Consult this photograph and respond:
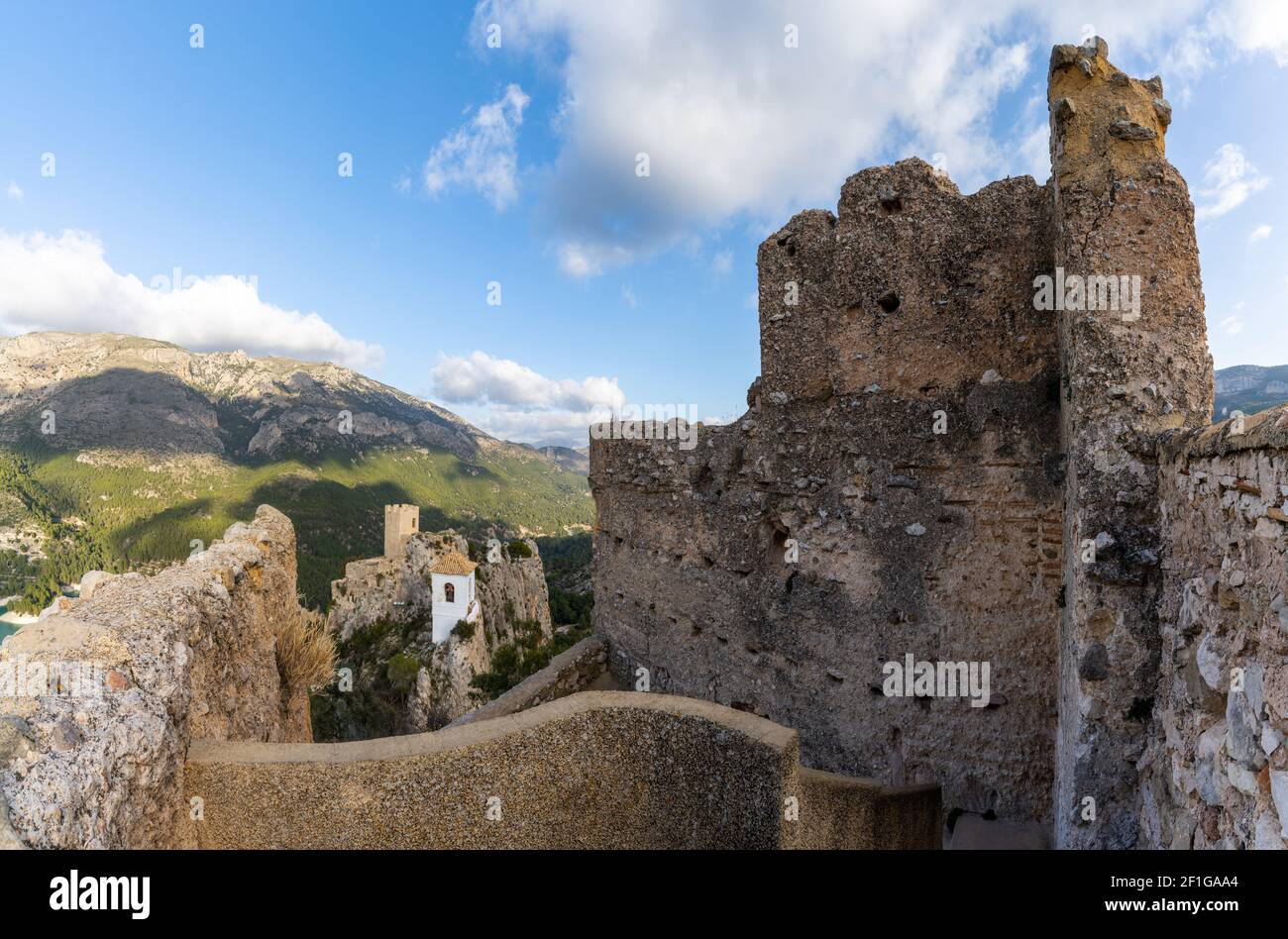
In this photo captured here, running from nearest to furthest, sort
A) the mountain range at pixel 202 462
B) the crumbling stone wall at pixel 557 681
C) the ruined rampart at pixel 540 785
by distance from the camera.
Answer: the ruined rampart at pixel 540 785
the crumbling stone wall at pixel 557 681
the mountain range at pixel 202 462

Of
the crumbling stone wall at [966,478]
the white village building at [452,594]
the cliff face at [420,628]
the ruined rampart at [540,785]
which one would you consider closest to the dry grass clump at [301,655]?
the ruined rampart at [540,785]

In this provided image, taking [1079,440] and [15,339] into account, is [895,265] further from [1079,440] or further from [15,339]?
[15,339]

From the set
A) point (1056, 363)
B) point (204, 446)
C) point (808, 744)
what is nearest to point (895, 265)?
point (1056, 363)

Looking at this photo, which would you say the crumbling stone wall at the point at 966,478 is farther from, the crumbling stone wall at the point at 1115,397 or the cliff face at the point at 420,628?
the cliff face at the point at 420,628

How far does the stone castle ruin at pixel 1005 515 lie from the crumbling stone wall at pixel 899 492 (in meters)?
0.02

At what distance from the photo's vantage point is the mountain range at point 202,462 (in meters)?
66.6

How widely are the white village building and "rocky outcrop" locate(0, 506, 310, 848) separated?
2976 centimetres

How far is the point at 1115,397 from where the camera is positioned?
150 inches

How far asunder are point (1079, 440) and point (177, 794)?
18.5 ft

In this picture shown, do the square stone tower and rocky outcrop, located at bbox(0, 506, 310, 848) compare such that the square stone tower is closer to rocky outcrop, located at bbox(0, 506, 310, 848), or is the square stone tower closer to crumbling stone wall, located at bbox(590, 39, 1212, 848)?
crumbling stone wall, located at bbox(590, 39, 1212, 848)

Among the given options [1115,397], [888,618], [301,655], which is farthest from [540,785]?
[1115,397]

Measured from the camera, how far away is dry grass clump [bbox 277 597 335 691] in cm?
591

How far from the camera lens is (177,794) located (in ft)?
10.8
